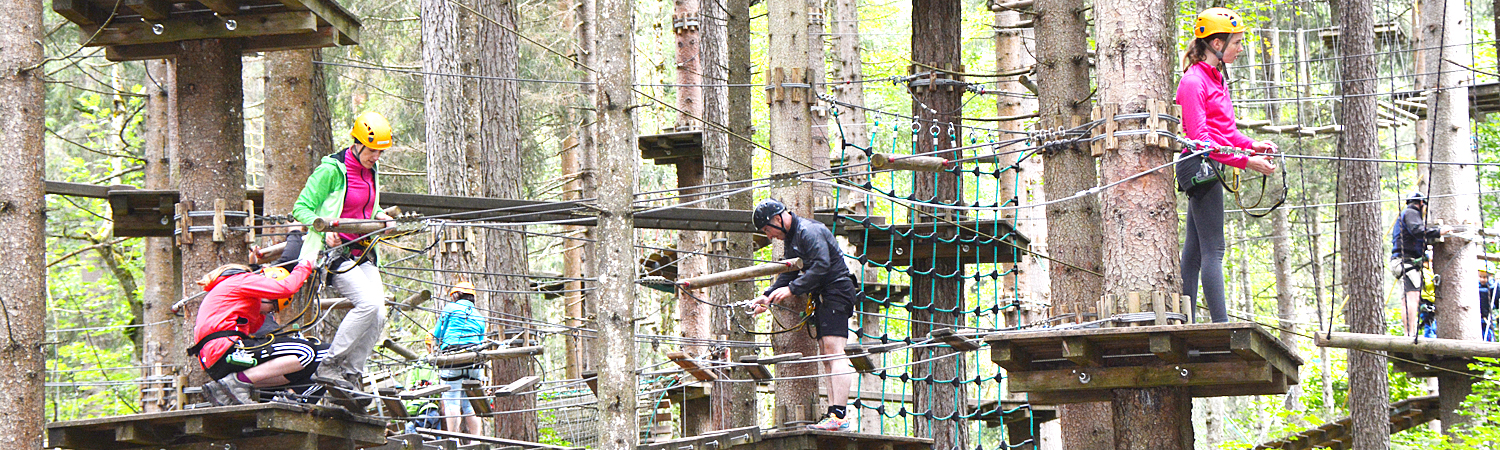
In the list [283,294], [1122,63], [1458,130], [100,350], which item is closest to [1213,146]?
[1122,63]

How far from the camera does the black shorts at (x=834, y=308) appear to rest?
25.4 ft

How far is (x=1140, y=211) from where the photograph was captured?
228 inches

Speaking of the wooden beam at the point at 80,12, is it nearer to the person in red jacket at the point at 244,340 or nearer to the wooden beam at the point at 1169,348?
the person in red jacket at the point at 244,340

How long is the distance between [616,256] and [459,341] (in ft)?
7.54

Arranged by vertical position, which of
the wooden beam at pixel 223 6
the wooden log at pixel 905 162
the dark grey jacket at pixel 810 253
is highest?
the wooden beam at pixel 223 6

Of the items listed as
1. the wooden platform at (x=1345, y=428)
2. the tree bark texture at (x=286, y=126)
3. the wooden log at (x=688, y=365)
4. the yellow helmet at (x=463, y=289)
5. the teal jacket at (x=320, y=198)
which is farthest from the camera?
the wooden platform at (x=1345, y=428)

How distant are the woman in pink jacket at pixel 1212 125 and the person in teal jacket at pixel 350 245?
397cm

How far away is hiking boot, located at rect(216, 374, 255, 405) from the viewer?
6418 mm

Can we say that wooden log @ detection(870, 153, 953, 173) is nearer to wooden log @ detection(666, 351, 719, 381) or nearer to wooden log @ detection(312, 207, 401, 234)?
wooden log @ detection(666, 351, 719, 381)

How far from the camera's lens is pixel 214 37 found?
6953mm

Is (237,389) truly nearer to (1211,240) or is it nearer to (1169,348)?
(1169,348)

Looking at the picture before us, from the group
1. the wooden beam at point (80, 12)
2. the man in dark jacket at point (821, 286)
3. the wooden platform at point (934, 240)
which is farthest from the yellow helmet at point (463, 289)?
the wooden beam at point (80, 12)

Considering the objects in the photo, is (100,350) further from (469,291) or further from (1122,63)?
(1122,63)

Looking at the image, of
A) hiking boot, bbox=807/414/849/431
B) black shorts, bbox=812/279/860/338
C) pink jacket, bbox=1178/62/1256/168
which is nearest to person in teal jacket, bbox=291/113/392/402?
black shorts, bbox=812/279/860/338
